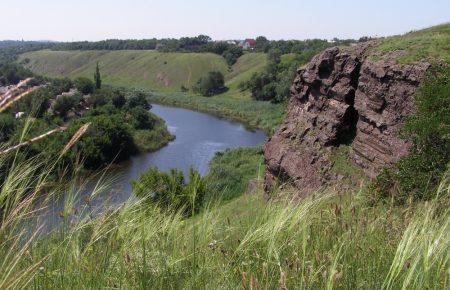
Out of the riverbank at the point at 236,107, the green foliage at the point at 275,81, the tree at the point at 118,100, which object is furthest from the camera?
the green foliage at the point at 275,81

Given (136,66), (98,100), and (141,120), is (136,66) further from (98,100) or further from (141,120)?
(141,120)

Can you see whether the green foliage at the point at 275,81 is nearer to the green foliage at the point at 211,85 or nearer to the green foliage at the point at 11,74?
the green foliage at the point at 211,85

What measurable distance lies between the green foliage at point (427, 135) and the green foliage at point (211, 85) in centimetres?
8007

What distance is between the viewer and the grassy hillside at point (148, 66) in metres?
110

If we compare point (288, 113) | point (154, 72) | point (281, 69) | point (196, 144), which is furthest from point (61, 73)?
point (288, 113)

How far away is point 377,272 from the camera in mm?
2547

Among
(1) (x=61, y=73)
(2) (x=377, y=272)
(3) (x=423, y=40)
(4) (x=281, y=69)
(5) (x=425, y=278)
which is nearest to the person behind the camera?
(5) (x=425, y=278)

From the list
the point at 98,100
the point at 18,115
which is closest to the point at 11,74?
→ the point at 98,100

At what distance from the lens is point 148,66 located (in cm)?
12362

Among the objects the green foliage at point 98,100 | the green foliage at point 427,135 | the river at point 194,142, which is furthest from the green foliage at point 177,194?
the green foliage at point 98,100

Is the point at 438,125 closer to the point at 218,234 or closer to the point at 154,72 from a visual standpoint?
the point at 218,234

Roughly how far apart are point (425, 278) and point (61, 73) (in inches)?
5538

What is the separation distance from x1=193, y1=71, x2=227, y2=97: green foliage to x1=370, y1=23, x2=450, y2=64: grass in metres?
74.6

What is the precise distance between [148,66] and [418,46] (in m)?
110
